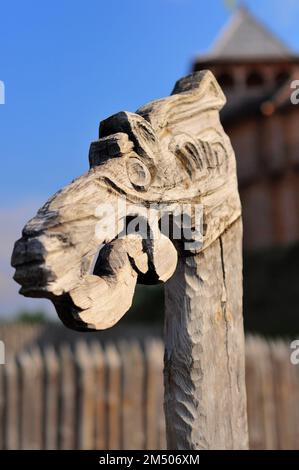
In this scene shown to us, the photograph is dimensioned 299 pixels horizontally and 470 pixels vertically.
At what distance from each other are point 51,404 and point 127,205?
141 inches

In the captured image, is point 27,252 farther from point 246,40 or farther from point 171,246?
point 246,40

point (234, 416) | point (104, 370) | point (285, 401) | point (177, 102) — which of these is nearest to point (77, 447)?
point (104, 370)

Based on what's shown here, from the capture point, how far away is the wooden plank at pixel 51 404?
14.8 feet

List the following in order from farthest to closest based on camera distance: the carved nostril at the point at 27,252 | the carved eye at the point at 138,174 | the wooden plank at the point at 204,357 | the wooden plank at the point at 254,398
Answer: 1. the wooden plank at the point at 254,398
2. the wooden plank at the point at 204,357
3. the carved eye at the point at 138,174
4. the carved nostril at the point at 27,252

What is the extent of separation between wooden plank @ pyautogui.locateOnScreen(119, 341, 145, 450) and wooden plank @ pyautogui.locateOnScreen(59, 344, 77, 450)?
370 millimetres

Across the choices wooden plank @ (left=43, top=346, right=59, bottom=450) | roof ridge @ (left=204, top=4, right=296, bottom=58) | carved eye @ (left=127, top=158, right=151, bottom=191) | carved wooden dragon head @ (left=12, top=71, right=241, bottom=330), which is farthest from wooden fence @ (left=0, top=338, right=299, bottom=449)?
roof ridge @ (left=204, top=4, right=296, bottom=58)

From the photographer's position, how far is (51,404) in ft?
14.9

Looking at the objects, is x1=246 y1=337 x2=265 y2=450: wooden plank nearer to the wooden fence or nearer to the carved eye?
the wooden fence

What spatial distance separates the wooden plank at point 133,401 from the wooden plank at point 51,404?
1.64 ft

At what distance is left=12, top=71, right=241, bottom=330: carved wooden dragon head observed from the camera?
1.10 m

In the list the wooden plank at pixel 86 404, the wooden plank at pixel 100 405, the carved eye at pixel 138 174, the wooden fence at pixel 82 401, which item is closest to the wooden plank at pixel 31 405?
the wooden fence at pixel 82 401

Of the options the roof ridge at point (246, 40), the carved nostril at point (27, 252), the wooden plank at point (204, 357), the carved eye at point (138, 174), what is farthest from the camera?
the roof ridge at point (246, 40)

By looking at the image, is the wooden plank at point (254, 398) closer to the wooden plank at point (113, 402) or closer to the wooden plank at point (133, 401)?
the wooden plank at point (133, 401)
